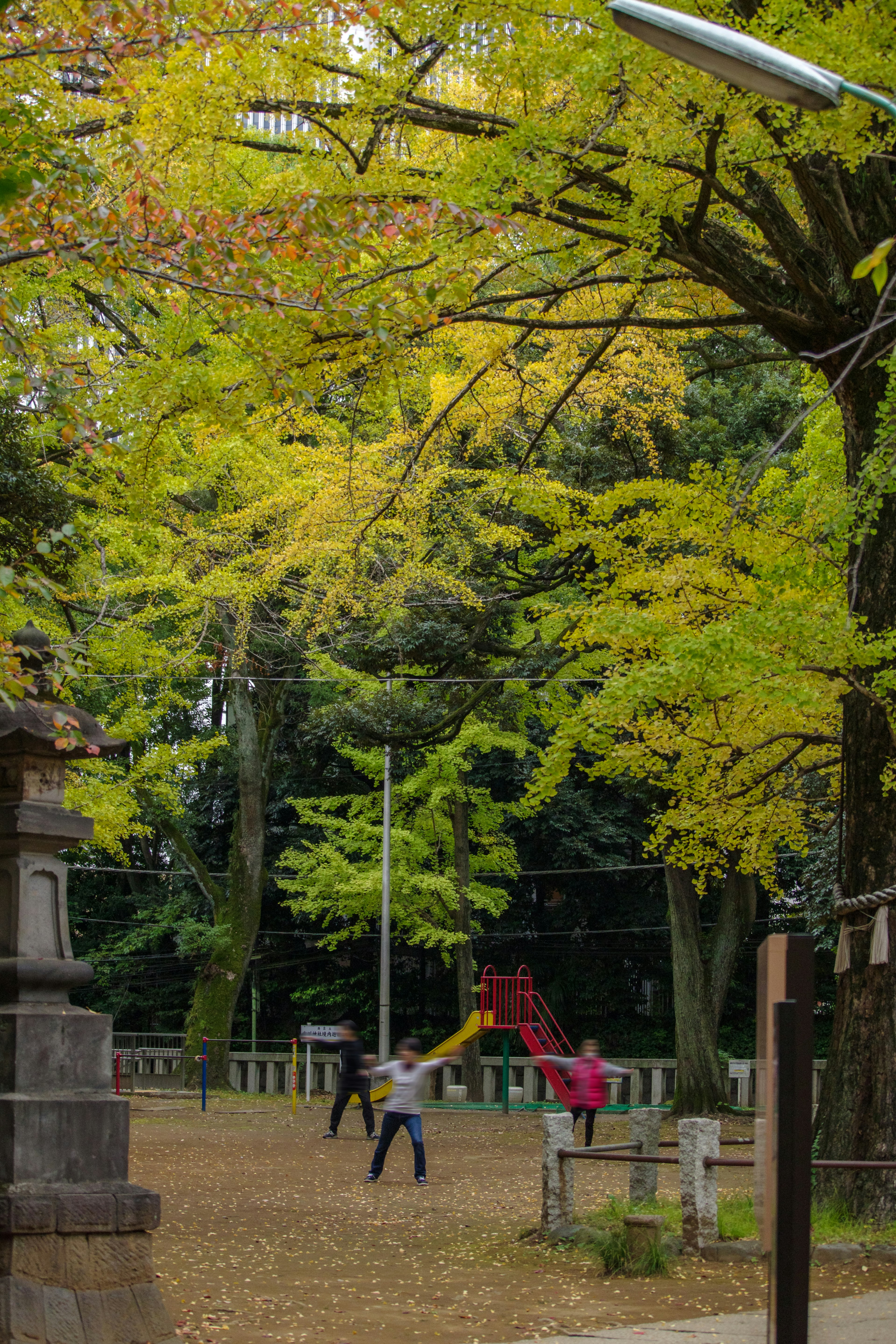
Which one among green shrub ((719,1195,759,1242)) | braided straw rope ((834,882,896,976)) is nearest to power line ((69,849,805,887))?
green shrub ((719,1195,759,1242))

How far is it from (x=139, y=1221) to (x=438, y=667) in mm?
14330

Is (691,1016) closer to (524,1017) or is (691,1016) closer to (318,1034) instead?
(524,1017)

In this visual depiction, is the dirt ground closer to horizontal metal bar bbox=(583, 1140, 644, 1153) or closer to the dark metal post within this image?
horizontal metal bar bbox=(583, 1140, 644, 1153)

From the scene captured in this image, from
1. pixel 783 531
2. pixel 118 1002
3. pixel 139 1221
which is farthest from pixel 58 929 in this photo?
pixel 118 1002

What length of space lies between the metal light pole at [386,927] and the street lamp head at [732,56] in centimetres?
2301

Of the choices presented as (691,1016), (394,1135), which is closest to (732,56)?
(394,1135)

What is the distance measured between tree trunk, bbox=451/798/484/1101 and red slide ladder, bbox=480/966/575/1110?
256cm

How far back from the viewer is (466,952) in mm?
29828

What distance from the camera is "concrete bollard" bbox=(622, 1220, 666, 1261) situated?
8.88m

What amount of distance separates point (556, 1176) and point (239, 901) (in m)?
21.1

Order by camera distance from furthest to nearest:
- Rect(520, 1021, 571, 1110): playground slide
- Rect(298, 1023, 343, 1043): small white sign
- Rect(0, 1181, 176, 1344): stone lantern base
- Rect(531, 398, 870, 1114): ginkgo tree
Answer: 1. Rect(298, 1023, 343, 1043): small white sign
2. Rect(520, 1021, 571, 1110): playground slide
3. Rect(531, 398, 870, 1114): ginkgo tree
4. Rect(0, 1181, 176, 1344): stone lantern base

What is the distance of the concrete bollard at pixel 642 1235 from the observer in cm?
888

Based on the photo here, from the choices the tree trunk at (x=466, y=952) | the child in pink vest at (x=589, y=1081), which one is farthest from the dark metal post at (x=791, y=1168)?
the tree trunk at (x=466, y=952)

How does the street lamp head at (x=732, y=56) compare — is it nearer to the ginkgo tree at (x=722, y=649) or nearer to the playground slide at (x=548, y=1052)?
the ginkgo tree at (x=722, y=649)
